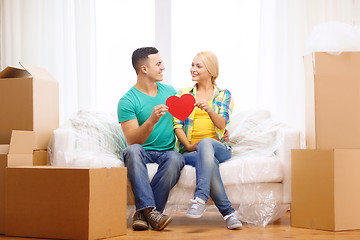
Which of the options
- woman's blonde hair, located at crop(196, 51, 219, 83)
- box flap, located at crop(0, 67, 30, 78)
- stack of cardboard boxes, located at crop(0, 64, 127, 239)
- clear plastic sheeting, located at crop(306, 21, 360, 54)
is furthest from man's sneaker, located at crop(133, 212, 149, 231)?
clear plastic sheeting, located at crop(306, 21, 360, 54)

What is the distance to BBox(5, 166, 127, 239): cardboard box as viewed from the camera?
1.95 metres

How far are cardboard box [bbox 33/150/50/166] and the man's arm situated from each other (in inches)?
18.5

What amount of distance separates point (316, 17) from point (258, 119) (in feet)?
3.86

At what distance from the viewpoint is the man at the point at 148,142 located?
225 cm

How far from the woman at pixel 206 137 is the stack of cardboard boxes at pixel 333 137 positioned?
412 millimetres

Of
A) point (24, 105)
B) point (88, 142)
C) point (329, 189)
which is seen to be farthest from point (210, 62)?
point (24, 105)

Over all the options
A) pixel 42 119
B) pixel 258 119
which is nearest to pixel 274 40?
pixel 258 119

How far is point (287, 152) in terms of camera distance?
2.48 m

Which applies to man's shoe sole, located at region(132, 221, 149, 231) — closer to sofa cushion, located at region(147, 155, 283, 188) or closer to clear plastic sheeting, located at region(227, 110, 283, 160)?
sofa cushion, located at region(147, 155, 283, 188)

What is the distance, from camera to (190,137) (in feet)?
8.48

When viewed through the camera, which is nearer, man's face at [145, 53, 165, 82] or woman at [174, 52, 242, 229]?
woman at [174, 52, 242, 229]

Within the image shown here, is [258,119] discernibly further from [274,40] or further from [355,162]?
[274,40]

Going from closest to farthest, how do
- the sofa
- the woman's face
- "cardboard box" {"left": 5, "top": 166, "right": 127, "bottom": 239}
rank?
"cardboard box" {"left": 5, "top": 166, "right": 127, "bottom": 239} → the sofa → the woman's face

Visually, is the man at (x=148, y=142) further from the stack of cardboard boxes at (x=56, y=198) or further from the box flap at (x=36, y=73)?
the box flap at (x=36, y=73)
